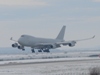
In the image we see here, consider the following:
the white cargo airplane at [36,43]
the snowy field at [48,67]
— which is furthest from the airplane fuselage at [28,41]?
the snowy field at [48,67]

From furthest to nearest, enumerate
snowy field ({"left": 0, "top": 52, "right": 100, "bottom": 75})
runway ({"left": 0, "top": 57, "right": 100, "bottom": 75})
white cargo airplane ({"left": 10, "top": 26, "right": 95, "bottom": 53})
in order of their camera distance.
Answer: white cargo airplane ({"left": 10, "top": 26, "right": 95, "bottom": 53}) < snowy field ({"left": 0, "top": 52, "right": 100, "bottom": 75}) < runway ({"left": 0, "top": 57, "right": 100, "bottom": 75})

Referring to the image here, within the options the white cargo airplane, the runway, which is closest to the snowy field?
the runway

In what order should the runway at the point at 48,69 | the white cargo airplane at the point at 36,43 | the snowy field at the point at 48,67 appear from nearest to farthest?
the runway at the point at 48,69
the snowy field at the point at 48,67
the white cargo airplane at the point at 36,43

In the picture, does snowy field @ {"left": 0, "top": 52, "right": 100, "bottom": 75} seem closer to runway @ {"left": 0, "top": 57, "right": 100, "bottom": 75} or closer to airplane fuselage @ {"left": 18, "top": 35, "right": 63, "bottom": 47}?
runway @ {"left": 0, "top": 57, "right": 100, "bottom": 75}

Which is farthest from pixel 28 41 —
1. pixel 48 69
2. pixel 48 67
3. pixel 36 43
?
pixel 48 69

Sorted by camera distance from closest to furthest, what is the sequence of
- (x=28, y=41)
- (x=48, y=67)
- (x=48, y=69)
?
(x=48, y=69) < (x=48, y=67) < (x=28, y=41)

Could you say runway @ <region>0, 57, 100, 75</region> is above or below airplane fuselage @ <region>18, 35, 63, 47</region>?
below

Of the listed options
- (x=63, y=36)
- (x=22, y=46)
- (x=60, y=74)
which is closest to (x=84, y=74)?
(x=60, y=74)

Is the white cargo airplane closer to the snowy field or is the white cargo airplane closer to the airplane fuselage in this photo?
the airplane fuselage

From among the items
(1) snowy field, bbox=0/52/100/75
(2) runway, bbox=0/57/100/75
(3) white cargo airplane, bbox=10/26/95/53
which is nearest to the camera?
(2) runway, bbox=0/57/100/75

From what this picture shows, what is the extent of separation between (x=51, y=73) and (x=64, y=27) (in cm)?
11096

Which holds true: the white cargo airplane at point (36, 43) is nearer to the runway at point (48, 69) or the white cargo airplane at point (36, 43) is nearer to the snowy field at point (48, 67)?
the snowy field at point (48, 67)

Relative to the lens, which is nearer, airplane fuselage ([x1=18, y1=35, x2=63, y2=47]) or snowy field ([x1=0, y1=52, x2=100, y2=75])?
A: snowy field ([x1=0, y1=52, x2=100, y2=75])

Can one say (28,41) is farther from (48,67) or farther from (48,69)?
(48,69)
